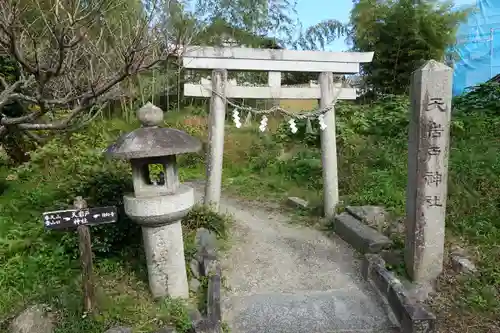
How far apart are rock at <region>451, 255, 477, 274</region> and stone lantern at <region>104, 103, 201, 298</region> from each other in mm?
2874

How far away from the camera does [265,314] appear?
12.4 ft

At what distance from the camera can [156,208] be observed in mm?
3471

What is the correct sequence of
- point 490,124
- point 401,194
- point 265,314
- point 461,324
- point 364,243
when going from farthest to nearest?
point 490,124 < point 401,194 < point 364,243 < point 265,314 < point 461,324

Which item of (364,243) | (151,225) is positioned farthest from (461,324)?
(151,225)

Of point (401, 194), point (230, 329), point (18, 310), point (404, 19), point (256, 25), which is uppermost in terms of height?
point (256, 25)

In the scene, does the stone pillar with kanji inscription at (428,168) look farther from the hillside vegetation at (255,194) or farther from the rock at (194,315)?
the rock at (194,315)

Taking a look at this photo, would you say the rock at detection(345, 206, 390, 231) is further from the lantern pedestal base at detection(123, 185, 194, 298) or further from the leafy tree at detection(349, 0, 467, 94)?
the leafy tree at detection(349, 0, 467, 94)

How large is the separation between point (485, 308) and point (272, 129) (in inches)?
351

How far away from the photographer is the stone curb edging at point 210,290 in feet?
11.0

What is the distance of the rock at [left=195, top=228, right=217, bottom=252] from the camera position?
4.60 meters

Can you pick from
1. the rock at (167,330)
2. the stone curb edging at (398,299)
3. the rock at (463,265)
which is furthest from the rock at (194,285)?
the rock at (463,265)

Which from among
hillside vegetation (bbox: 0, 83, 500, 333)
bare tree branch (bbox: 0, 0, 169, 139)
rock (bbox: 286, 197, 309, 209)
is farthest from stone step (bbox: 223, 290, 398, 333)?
rock (bbox: 286, 197, 309, 209)

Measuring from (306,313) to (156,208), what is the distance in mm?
Answer: 1799

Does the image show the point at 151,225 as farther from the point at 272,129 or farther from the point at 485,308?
the point at 272,129
